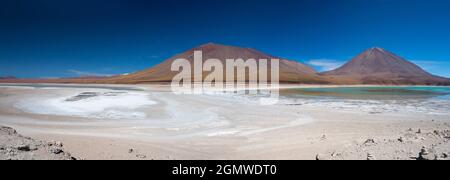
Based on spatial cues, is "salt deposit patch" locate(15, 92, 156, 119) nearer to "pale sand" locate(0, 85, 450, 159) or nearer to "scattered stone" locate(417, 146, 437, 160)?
"pale sand" locate(0, 85, 450, 159)

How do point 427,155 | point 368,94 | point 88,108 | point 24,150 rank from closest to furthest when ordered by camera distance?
point 427,155
point 24,150
point 88,108
point 368,94

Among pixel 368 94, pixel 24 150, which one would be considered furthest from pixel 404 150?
pixel 368 94

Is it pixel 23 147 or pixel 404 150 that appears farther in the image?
pixel 404 150

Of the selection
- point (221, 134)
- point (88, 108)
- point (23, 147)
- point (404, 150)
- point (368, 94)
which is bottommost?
point (221, 134)

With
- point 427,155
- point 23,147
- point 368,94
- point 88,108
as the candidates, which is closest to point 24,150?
point 23,147

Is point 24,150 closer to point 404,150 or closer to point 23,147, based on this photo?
point 23,147

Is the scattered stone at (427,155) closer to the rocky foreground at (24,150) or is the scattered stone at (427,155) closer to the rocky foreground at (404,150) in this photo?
the rocky foreground at (404,150)

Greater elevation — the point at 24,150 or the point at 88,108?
the point at 88,108

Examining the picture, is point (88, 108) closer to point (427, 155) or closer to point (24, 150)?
point (24, 150)

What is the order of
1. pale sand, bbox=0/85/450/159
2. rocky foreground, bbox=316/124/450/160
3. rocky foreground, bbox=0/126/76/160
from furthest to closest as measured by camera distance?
pale sand, bbox=0/85/450/159
rocky foreground, bbox=316/124/450/160
rocky foreground, bbox=0/126/76/160

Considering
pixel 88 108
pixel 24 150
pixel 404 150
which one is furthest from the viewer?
pixel 88 108

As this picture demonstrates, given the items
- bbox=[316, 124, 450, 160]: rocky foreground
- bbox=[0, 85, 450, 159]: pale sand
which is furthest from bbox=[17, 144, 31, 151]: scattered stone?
bbox=[316, 124, 450, 160]: rocky foreground
